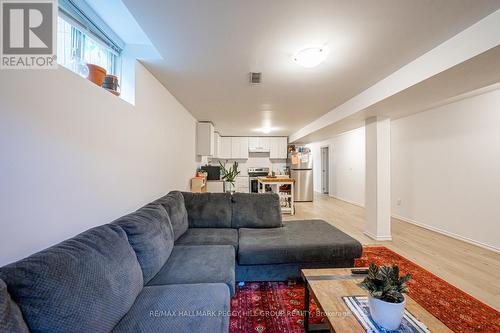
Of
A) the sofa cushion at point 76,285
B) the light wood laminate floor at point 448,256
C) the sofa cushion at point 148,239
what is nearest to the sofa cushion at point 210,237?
the sofa cushion at point 148,239

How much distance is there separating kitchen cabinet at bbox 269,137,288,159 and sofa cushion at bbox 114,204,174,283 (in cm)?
617

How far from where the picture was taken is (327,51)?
1.94 m

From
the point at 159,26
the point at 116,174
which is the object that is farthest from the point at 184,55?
the point at 116,174

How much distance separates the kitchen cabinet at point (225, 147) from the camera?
753 centimetres

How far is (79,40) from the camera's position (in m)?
1.55

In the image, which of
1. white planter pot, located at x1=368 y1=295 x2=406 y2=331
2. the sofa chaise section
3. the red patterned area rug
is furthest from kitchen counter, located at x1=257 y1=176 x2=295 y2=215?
white planter pot, located at x1=368 y1=295 x2=406 y2=331

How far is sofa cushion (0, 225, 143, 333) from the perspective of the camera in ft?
2.54

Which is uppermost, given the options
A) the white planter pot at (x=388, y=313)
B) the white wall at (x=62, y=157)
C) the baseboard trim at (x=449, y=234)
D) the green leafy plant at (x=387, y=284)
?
the white wall at (x=62, y=157)

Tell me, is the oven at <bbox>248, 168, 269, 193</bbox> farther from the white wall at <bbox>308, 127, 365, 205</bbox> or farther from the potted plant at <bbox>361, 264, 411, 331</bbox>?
the potted plant at <bbox>361, 264, 411, 331</bbox>

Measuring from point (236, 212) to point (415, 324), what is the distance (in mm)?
1940

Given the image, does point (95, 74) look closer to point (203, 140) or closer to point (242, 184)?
point (203, 140)

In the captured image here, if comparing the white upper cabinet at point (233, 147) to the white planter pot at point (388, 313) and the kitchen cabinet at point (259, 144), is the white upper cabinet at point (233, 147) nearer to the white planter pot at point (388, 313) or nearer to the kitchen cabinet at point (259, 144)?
the kitchen cabinet at point (259, 144)

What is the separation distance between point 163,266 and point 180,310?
1.91ft

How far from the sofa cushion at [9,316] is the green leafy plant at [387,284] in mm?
1416
